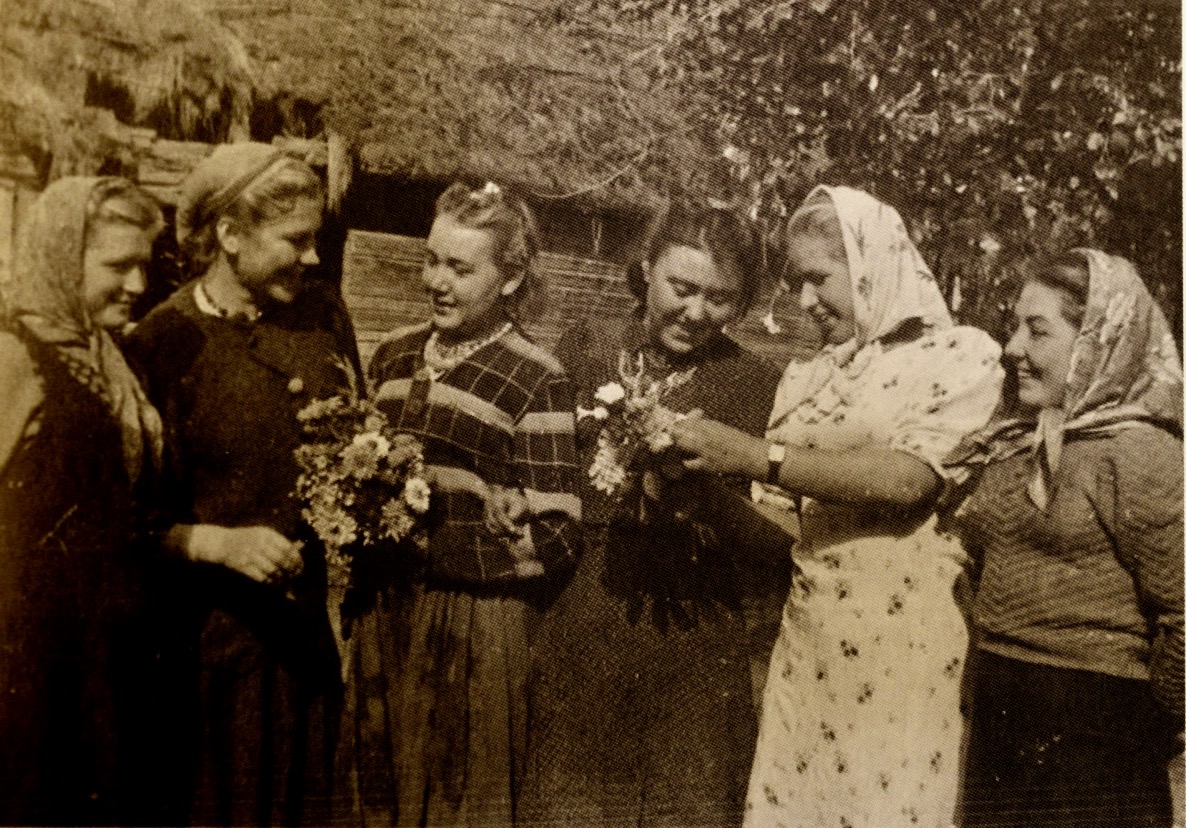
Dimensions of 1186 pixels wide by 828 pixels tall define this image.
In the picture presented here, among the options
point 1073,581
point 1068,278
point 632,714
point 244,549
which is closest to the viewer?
point 244,549

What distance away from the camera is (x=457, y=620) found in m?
2.65

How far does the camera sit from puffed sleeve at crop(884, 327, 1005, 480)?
2.90m

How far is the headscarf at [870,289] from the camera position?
2904 millimetres

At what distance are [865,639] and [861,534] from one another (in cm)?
23

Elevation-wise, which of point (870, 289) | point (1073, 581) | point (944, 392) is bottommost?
point (1073, 581)

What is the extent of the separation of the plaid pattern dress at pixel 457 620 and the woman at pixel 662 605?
8 centimetres

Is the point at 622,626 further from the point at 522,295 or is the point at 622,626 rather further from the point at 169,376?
the point at 169,376

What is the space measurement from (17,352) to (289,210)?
0.57 metres

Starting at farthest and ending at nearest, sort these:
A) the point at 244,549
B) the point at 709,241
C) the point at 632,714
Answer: the point at 709,241
the point at 632,714
the point at 244,549

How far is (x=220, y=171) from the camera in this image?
2527 mm

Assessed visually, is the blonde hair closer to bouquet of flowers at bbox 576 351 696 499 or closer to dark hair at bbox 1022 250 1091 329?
bouquet of flowers at bbox 576 351 696 499

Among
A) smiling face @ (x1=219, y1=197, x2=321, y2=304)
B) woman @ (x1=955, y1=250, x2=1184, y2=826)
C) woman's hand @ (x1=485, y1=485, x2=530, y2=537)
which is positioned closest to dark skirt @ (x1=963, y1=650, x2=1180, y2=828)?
woman @ (x1=955, y1=250, x2=1184, y2=826)

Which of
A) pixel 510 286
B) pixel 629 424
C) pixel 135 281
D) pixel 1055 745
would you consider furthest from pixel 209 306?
pixel 1055 745

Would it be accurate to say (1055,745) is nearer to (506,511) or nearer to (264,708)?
(506,511)
